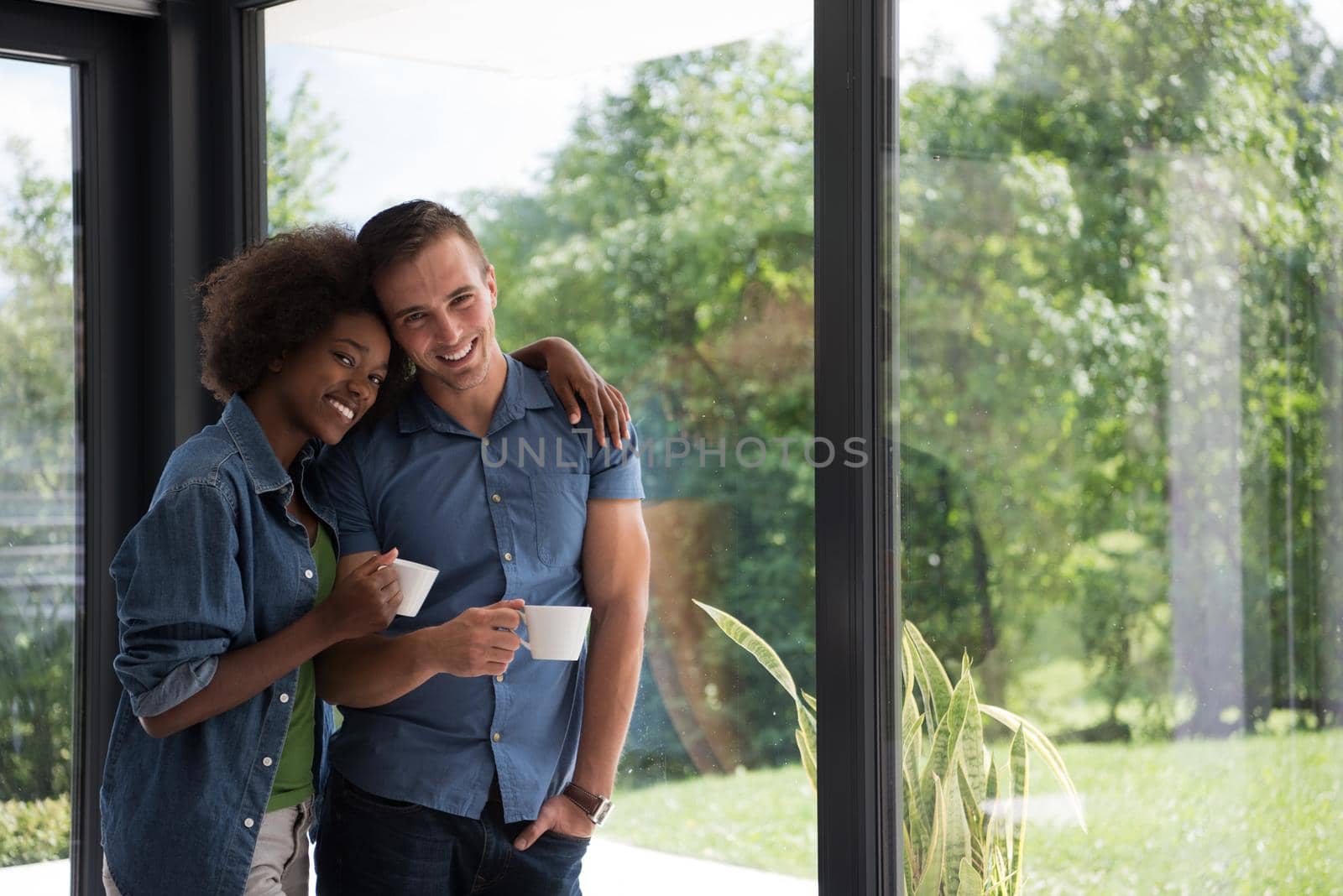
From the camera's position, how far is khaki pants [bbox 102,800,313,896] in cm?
159

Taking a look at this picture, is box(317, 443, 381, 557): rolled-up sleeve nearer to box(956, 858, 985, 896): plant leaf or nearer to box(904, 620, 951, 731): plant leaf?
box(904, 620, 951, 731): plant leaf

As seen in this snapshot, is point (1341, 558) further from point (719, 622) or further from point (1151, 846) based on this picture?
point (719, 622)

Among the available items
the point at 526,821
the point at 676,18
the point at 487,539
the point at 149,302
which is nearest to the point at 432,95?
the point at 676,18

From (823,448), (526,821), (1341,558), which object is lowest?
(526,821)

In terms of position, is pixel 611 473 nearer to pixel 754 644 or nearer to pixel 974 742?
pixel 754 644

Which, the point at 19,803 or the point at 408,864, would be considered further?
the point at 19,803

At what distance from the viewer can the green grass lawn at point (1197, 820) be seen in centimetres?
132

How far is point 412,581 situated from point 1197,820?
0.96m

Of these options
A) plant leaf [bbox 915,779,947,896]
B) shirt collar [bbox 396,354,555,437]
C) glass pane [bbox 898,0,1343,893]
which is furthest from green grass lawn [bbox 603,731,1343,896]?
shirt collar [bbox 396,354,555,437]

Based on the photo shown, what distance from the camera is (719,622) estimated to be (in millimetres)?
1824

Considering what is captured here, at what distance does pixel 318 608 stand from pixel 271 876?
370mm

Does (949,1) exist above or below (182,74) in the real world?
below

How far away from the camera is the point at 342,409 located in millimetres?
1649

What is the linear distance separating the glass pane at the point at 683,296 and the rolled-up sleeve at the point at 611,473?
118mm
